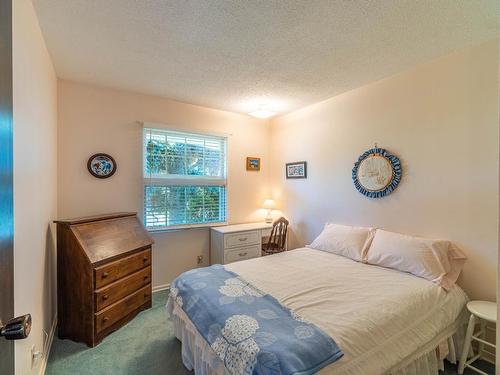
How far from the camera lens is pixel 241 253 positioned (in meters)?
3.51

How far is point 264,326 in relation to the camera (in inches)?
55.6

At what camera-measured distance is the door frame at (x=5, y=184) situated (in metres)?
0.70

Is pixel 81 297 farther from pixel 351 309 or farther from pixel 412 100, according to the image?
pixel 412 100

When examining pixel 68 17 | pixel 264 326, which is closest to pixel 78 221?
pixel 68 17

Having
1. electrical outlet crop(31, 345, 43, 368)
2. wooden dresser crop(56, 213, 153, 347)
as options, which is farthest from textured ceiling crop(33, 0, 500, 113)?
electrical outlet crop(31, 345, 43, 368)

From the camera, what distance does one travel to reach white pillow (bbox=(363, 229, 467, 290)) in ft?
6.81

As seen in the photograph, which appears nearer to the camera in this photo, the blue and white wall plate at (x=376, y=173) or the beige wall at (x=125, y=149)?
the blue and white wall plate at (x=376, y=173)

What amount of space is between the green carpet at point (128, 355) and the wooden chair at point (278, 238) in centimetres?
164

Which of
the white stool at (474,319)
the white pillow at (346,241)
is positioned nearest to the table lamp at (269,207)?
the white pillow at (346,241)

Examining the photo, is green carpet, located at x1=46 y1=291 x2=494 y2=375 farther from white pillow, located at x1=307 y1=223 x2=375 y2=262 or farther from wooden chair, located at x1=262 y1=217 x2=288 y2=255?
wooden chair, located at x1=262 y1=217 x2=288 y2=255

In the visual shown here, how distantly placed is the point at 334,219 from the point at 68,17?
130 inches

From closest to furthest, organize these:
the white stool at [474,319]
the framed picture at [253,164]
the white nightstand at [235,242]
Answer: the white stool at [474,319], the white nightstand at [235,242], the framed picture at [253,164]

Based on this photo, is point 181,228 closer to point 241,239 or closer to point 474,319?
point 241,239

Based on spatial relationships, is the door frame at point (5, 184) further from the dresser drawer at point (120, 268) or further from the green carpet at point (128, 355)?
the dresser drawer at point (120, 268)
